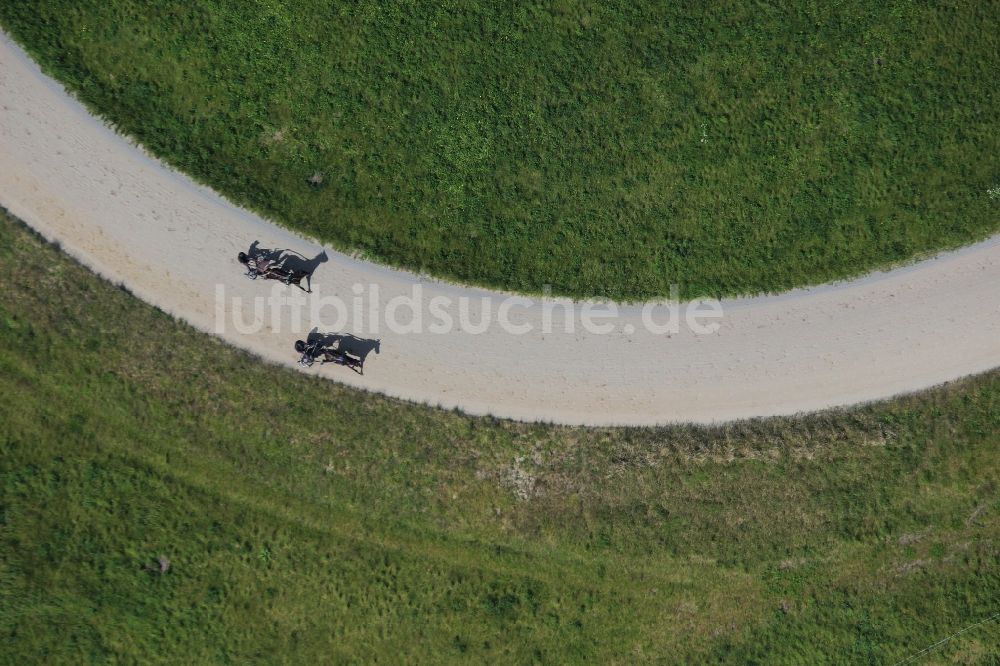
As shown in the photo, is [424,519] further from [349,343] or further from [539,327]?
[539,327]

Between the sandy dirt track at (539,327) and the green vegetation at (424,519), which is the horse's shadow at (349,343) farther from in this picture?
the green vegetation at (424,519)

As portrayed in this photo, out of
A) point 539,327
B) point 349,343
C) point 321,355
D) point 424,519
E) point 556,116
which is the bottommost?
point 424,519

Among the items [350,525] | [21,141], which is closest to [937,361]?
[350,525]

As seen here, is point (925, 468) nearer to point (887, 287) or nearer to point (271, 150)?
point (887, 287)

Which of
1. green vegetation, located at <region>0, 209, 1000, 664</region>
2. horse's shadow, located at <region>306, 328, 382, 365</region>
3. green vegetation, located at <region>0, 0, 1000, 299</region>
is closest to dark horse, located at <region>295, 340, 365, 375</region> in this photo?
horse's shadow, located at <region>306, 328, 382, 365</region>

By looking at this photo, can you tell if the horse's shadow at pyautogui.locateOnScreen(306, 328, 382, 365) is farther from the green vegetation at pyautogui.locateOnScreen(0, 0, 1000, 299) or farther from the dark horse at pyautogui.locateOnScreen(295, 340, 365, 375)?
the green vegetation at pyautogui.locateOnScreen(0, 0, 1000, 299)

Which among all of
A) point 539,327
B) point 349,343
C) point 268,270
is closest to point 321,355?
point 349,343
